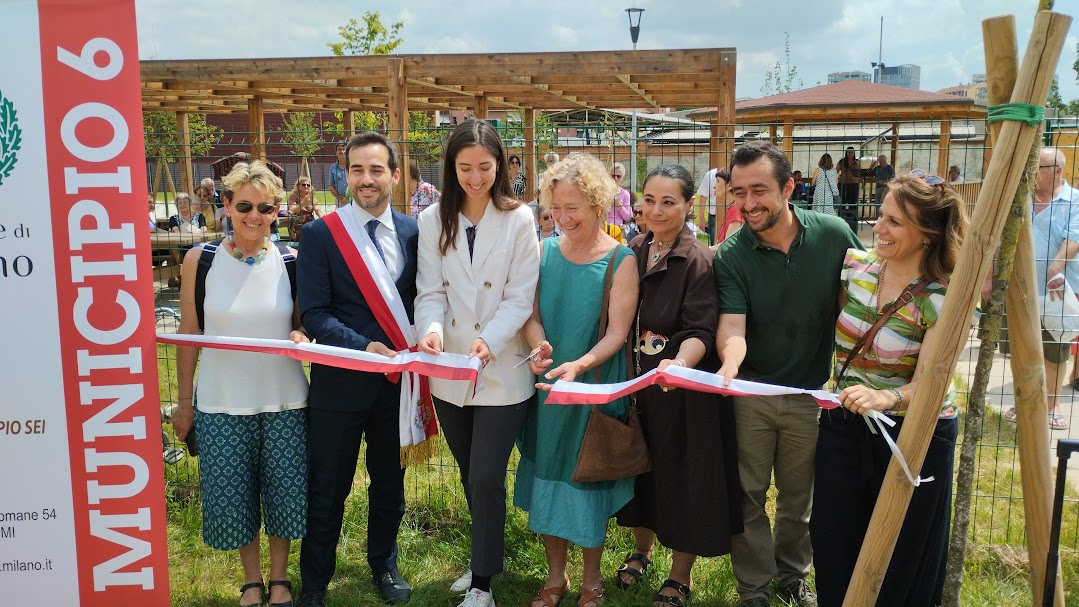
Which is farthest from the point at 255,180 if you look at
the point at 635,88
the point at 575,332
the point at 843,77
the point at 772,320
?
the point at 843,77

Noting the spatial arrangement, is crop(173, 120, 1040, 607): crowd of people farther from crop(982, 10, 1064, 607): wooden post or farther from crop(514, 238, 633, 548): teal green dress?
crop(982, 10, 1064, 607): wooden post

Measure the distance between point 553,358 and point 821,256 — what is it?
1.21 m

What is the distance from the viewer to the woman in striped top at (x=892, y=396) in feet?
10.1

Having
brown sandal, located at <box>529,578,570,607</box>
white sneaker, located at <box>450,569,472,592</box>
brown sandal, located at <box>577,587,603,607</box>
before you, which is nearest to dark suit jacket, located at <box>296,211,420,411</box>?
white sneaker, located at <box>450,569,472,592</box>

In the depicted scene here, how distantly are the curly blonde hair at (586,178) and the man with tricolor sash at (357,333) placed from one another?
0.73 meters

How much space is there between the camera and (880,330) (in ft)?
10.3

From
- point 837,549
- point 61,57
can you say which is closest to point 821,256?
point 837,549

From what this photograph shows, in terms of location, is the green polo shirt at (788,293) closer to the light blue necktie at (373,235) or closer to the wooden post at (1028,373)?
the wooden post at (1028,373)

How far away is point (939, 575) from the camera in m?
3.26

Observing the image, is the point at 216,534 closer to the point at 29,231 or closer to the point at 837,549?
the point at 29,231

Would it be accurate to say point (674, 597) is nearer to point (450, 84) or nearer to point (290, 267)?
point (290, 267)

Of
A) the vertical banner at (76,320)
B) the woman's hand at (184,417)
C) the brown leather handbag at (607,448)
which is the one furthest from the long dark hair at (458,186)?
the woman's hand at (184,417)

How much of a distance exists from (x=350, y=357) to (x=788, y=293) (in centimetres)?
186

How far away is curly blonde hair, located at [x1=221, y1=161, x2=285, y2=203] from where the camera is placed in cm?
355
